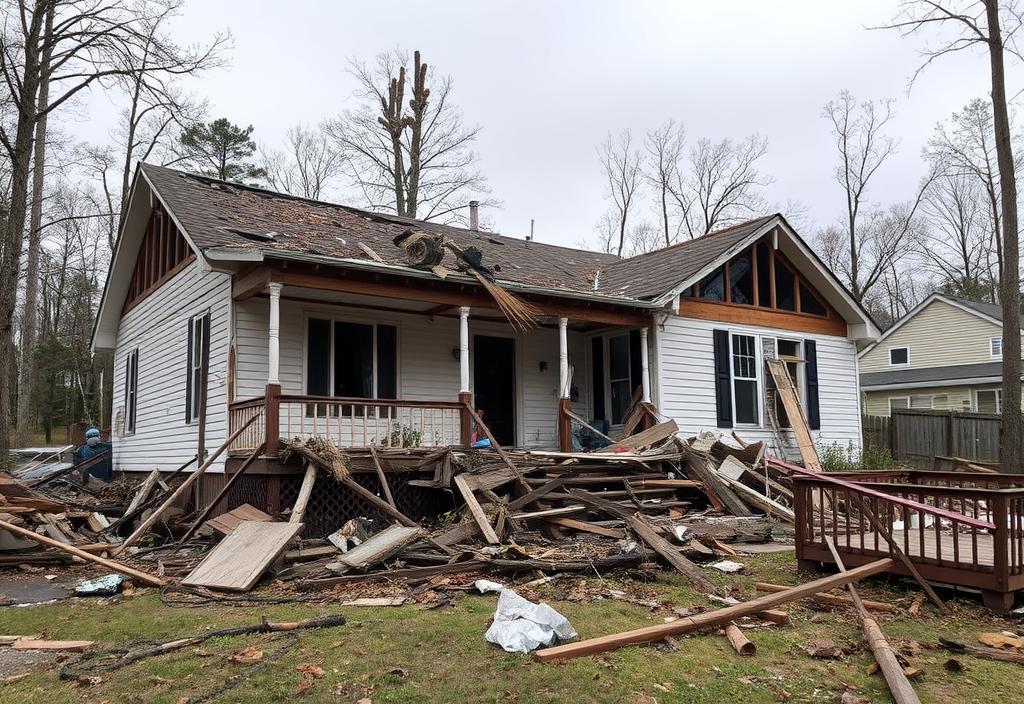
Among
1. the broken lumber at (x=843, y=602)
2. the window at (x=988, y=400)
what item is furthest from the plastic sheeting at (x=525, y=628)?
the window at (x=988, y=400)

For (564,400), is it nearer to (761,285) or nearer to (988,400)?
(761,285)

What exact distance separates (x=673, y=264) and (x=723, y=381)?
2731 millimetres

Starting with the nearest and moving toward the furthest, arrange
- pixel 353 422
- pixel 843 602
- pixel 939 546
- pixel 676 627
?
pixel 676 627
pixel 843 602
pixel 939 546
pixel 353 422

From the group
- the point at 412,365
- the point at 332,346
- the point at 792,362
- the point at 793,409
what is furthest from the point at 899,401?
the point at 332,346

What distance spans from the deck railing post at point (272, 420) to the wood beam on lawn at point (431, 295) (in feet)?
5.17

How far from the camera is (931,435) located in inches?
897

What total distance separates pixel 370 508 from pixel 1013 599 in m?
7.48

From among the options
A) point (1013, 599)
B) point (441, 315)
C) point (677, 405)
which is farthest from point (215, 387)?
point (1013, 599)

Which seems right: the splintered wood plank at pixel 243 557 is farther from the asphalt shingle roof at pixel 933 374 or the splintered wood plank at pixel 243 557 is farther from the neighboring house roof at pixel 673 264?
the asphalt shingle roof at pixel 933 374

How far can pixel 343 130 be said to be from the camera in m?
32.8

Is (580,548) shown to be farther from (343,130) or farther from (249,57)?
(343,130)

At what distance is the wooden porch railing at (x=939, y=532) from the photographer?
6246 millimetres

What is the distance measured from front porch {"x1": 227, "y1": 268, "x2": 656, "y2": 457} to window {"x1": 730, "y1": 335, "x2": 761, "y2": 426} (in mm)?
2226

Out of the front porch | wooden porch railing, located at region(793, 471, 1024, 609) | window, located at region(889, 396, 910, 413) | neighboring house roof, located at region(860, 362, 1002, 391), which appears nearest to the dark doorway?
the front porch
